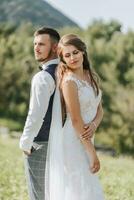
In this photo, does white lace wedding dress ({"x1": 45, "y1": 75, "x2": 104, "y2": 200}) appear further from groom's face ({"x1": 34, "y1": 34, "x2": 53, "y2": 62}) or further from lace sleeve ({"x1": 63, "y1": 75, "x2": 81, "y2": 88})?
groom's face ({"x1": 34, "y1": 34, "x2": 53, "y2": 62})

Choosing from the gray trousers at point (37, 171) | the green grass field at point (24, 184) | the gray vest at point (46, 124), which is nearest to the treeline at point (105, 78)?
the green grass field at point (24, 184)

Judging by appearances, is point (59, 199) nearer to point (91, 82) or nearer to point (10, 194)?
point (91, 82)

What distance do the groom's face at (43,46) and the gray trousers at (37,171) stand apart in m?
0.91

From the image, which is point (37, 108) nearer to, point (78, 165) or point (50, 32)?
point (78, 165)

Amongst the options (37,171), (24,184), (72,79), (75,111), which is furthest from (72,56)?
(24,184)

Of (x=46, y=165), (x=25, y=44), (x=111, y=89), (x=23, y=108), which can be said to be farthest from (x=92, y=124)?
(x=25, y=44)

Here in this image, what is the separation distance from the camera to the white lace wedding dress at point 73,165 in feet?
19.7

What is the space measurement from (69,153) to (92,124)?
0.37m

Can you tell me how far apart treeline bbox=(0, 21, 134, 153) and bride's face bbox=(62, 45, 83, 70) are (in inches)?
2109

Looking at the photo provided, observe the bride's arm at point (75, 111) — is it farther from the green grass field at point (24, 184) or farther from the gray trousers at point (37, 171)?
the green grass field at point (24, 184)

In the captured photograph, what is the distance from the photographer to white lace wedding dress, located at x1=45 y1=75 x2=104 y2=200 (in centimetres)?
600

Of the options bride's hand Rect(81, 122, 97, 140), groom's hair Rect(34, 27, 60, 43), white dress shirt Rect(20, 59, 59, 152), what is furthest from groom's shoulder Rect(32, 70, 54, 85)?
bride's hand Rect(81, 122, 97, 140)

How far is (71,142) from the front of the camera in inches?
237

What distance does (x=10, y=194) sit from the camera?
33.4 ft
